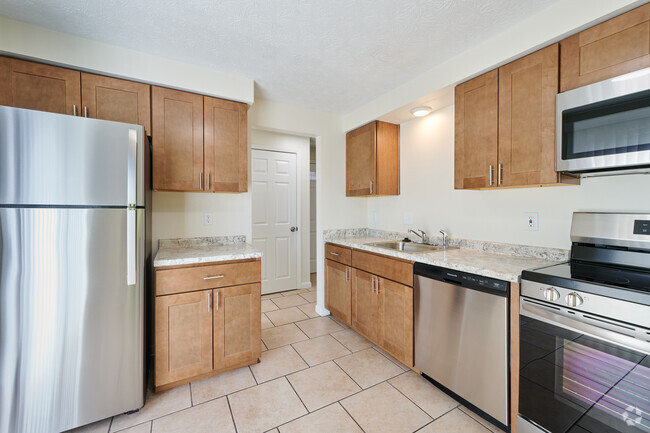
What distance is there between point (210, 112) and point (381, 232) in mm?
2203

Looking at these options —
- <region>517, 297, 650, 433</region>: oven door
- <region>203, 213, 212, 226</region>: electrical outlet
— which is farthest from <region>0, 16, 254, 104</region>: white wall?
<region>517, 297, 650, 433</region>: oven door

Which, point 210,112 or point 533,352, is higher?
point 210,112

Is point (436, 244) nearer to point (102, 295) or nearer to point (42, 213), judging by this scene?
point (102, 295)

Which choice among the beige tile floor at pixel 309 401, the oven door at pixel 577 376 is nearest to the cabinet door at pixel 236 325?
the beige tile floor at pixel 309 401

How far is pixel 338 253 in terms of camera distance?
9.89 ft

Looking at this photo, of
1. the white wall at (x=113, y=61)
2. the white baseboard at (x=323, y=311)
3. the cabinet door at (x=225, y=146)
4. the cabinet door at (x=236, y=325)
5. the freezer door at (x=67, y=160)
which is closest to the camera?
the freezer door at (x=67, y=160)

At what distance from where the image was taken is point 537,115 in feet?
5.48

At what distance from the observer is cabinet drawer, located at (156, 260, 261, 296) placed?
1.93 m

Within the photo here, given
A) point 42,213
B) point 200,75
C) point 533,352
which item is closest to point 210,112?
point 200,75

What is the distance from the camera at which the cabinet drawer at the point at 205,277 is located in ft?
6.33

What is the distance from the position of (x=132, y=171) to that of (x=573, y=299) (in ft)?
7.86

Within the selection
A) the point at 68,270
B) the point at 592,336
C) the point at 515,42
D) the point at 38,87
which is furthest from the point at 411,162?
the point at 38,87

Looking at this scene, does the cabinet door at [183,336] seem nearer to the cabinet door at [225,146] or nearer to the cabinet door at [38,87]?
the cabinet door at [225,146]

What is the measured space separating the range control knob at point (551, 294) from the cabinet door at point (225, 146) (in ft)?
7.31
